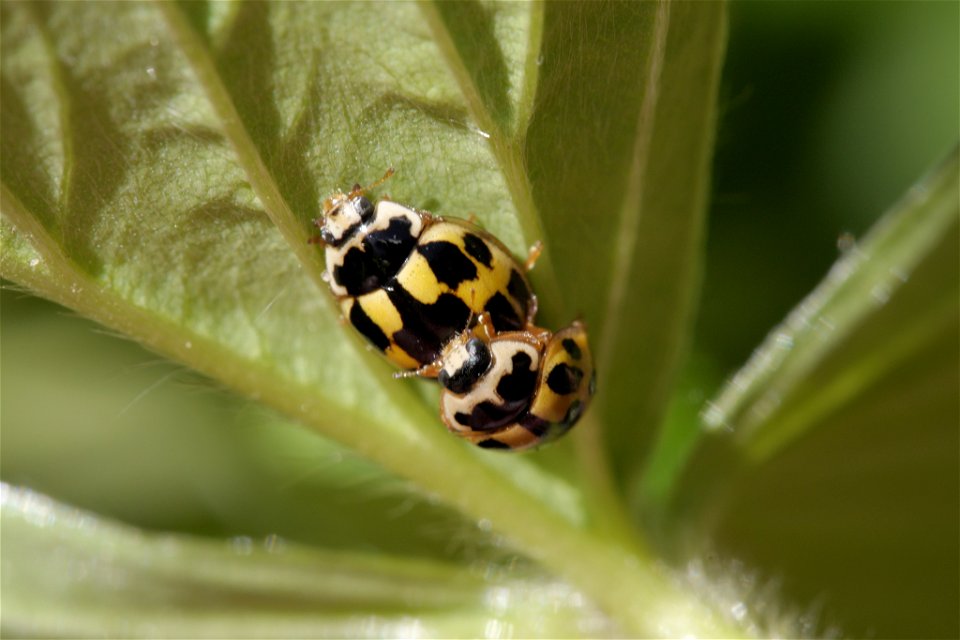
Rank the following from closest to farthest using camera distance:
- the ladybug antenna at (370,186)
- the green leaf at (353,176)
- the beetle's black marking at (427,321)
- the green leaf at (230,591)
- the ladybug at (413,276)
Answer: the green leaf at (353,176) → the ladybug antenna at (370,186) → the ladybug at (413,276) → the beetle's black marking at (427,321) → the green leaf at (230,591)

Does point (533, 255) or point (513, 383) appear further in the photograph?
point (513, 383)

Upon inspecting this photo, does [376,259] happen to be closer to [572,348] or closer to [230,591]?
[572,348]

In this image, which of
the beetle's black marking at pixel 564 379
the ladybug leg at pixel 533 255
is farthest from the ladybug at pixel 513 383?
the ladybug leg at pixel 533 255

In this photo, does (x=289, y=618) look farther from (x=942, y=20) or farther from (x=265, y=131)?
(x=942, y=20)

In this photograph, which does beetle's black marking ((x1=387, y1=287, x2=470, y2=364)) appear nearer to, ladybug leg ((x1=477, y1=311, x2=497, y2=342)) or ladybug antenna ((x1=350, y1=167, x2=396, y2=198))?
ladybug leg ((x1=477, y1=311, x2=497, y2=342))

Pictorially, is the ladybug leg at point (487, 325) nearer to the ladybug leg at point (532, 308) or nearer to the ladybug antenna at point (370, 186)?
the ladybug leg at point (532, 308)

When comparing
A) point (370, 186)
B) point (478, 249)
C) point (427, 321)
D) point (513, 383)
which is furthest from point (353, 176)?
point (513, 383)
